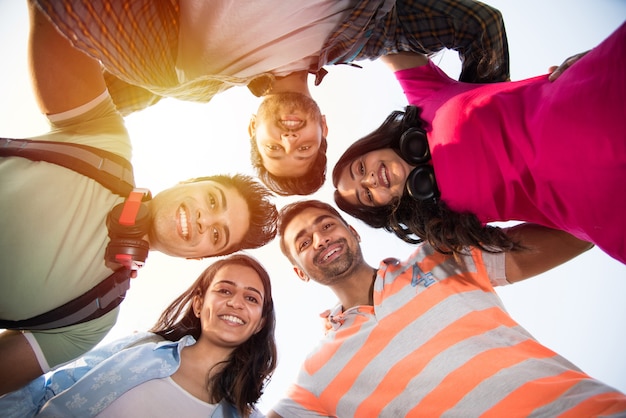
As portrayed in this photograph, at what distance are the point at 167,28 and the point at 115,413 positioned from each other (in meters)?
2.29

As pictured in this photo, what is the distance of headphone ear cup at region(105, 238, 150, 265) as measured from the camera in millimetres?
1743

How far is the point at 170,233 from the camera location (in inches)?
82.7

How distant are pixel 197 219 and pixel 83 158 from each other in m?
0.78

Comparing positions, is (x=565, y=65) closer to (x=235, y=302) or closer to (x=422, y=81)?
(x=422, y=81)

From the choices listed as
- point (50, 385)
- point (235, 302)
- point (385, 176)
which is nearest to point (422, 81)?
point (385, 176)

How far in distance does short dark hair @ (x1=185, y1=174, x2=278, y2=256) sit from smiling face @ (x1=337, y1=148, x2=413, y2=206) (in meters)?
0.99

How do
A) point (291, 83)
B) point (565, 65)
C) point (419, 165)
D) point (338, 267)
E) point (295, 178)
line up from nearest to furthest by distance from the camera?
1. point (565, 65)
2. point (419, 165)
3. point (291, 83)
4. point (338, 267)
5. point (295, 178)

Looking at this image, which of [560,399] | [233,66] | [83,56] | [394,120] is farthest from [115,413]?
[394,120]

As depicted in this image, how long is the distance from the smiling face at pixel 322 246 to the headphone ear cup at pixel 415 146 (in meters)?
0.94

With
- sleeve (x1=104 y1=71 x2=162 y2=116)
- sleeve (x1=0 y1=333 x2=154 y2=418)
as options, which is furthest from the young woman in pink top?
sleeve (x1=0 y1=333 x2=154 y2=418)

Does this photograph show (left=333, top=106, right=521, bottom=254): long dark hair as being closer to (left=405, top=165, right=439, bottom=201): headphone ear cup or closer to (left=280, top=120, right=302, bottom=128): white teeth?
(left=405, top=165, right=439, bottom=201): headphone ear cup

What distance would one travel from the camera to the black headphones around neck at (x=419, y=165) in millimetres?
1873

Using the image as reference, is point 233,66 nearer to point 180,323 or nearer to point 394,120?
point 394,120

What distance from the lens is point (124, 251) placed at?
174 cm
